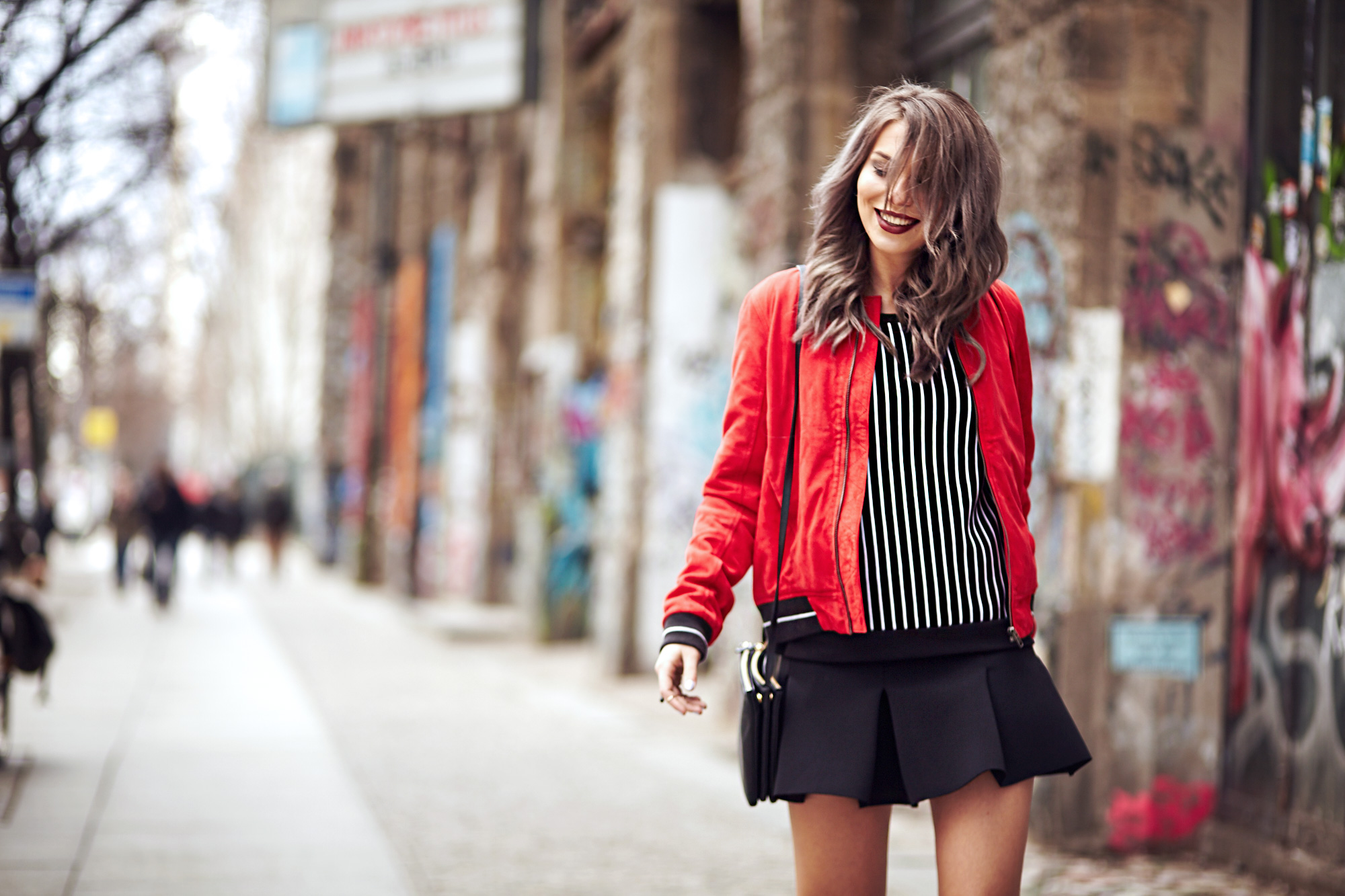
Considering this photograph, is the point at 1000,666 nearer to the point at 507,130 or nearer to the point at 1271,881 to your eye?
the point at 1271,881

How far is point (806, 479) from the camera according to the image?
258cm

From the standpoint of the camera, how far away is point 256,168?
48344 mm

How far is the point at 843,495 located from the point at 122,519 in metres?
21.1

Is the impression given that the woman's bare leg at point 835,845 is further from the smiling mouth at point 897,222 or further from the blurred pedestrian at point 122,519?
the blurred pedestrian at point 122,519

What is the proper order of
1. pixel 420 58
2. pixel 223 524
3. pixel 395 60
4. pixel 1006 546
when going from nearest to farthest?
1. pixel 1006 546
2. pixel 420 58
3. pixel 395 60
4. pixel 223 524

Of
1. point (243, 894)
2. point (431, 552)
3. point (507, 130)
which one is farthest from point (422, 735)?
point (431, 552)

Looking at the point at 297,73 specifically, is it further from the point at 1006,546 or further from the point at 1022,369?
the point at 1006,546

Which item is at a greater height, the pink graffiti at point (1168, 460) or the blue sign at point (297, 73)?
the blue sign at point (297, 73)

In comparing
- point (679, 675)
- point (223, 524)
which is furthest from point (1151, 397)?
point (223, 524)

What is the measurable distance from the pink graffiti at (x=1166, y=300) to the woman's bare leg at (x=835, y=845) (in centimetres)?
411

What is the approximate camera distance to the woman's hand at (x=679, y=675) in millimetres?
2525

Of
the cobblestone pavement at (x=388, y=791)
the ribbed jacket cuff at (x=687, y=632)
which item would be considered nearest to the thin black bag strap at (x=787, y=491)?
the ribbed jacket cuff at (x=687, y=632)

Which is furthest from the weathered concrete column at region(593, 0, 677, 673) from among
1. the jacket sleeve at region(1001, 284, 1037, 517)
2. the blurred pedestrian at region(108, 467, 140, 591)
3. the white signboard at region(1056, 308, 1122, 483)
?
the blurred pedestrian at region(108, 467, 140, 591)

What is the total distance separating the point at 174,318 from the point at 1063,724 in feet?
164
